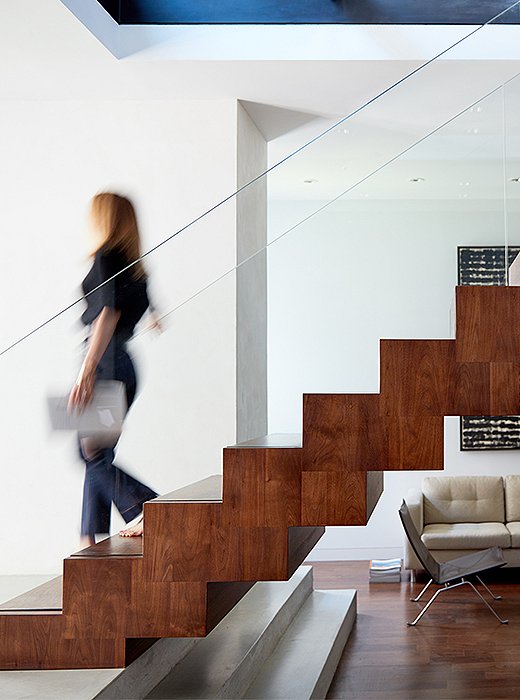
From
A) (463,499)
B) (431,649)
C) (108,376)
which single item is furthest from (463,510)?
(108,376)

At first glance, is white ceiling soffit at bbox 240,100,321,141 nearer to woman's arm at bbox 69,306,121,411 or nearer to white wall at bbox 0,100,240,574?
white wall at bbox 0,100,240,574

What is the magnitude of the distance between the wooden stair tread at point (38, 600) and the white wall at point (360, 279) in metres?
0.96

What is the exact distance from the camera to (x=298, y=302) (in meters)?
2.82

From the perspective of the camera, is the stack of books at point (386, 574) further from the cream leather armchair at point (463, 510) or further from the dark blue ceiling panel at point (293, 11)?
the dark blue ceiling panel at point (293, 11)

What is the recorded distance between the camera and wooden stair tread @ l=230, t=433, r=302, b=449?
2.85 metres

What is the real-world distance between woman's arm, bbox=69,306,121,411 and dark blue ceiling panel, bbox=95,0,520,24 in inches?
85.3

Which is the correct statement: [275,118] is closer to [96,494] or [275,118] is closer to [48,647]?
[96,494]

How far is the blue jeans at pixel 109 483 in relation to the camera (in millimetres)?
2906

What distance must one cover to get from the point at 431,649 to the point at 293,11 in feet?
11.5

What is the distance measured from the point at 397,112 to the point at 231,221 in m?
0.74

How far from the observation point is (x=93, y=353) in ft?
9.55

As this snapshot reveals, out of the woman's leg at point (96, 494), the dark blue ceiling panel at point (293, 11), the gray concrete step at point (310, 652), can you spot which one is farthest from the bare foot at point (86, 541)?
the dark blue ceiling panel at point (293, 11)

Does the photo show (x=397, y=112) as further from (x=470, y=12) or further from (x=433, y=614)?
(x=433, y=614)

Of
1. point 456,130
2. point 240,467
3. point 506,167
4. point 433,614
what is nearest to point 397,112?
point 456,130
